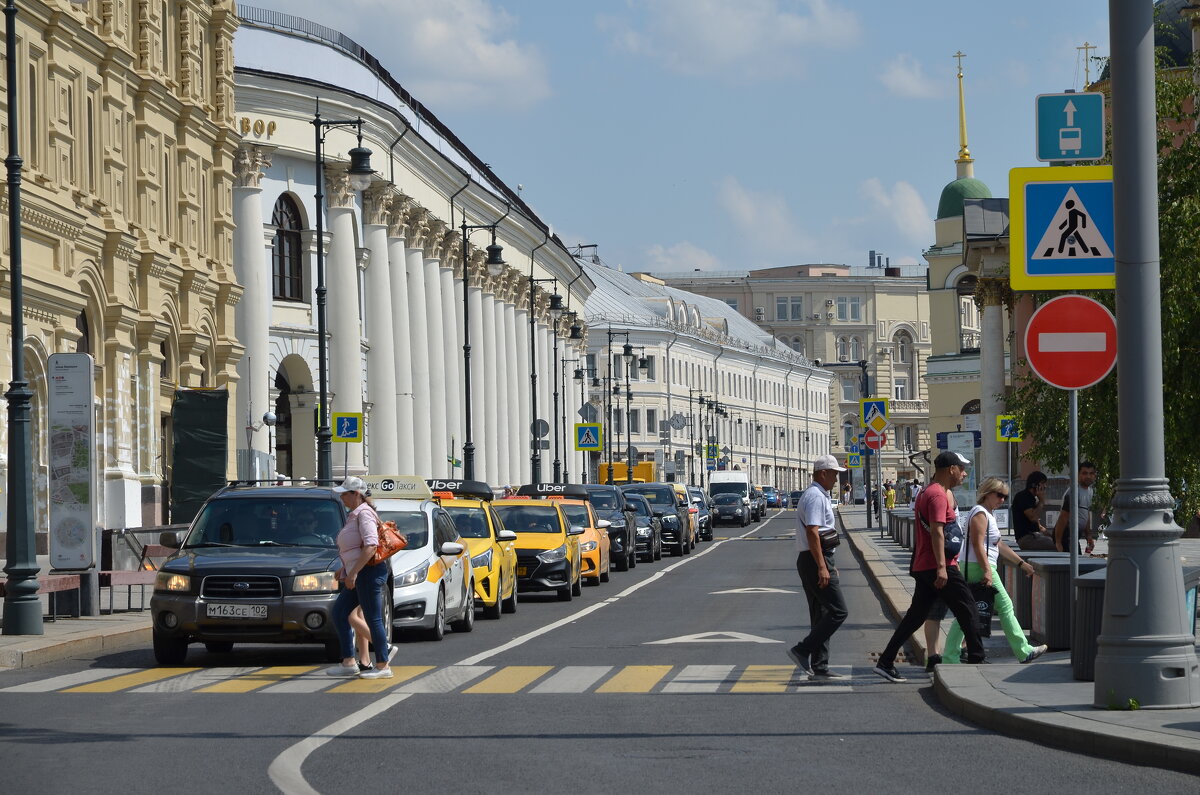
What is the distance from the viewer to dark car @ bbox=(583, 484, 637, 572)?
4159cm

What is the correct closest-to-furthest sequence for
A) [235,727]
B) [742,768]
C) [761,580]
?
[742,768] → [235,727] → [761,580]

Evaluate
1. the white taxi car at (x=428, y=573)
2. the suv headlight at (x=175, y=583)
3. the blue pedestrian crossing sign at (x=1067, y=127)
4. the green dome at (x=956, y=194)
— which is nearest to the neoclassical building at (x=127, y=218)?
the white taxi car at (x=428, y=573)

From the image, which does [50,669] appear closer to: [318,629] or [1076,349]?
[318,629]

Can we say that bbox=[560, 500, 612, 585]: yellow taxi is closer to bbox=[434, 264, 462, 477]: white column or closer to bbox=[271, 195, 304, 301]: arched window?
bbox=[271, 195, 304, 301]: arched window

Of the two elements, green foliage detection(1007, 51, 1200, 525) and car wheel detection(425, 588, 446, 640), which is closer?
green foliage detection(1007, 51, 1200, 525)

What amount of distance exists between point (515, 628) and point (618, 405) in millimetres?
110777

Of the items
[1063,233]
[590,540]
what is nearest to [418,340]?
[590,540]

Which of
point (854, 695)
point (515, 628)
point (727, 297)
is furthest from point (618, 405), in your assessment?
point (854, 695)

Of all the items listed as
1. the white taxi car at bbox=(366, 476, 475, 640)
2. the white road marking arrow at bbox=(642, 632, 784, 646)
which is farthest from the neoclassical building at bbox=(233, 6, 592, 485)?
the white road marking arrow at bbox=(642, 632, 784, 646)

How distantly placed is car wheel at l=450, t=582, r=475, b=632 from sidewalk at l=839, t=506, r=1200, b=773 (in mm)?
6646

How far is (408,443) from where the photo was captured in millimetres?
72250

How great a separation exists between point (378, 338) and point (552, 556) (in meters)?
40.3

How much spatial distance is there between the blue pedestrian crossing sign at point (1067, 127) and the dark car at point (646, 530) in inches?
1212

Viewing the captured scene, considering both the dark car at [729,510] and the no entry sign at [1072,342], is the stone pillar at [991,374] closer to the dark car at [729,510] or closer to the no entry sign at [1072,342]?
the dark car at [729,510]
